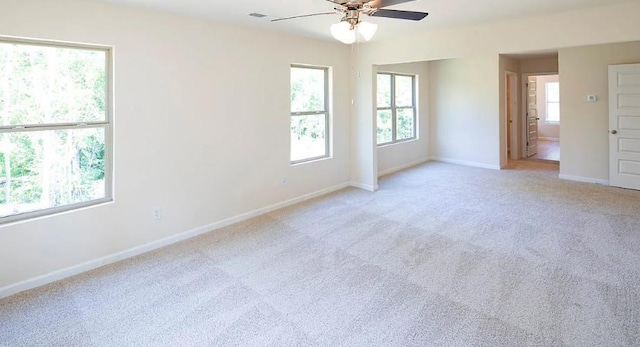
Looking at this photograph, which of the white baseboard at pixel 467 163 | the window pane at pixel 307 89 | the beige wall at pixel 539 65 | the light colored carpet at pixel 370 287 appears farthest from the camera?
the beige wall at pixel 539 65

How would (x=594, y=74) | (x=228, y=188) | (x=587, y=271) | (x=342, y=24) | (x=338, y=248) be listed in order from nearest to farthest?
(x=342, y=24) → (x=587, y=271) → (x=338, y=248) → (x=228, y=188) → (x=594, y=74)

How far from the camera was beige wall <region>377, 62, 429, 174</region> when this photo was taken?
24.8 ft

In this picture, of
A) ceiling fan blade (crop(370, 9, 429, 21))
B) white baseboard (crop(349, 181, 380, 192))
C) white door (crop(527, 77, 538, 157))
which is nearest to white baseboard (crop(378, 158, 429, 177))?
white baseboard (crop(349, 181, 380, 192))

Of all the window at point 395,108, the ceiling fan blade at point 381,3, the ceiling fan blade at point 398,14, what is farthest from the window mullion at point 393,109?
the ceiling fan blade at point 381,3

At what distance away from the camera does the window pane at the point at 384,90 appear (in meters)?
7.45

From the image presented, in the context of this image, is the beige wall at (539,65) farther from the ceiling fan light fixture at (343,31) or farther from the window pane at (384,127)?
the ceiling fan light fixture at (343,31)

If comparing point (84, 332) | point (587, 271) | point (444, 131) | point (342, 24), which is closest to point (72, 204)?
point (84, 332)

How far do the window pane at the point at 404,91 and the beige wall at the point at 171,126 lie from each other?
3048 millimetres

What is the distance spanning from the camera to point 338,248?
3.79 meters

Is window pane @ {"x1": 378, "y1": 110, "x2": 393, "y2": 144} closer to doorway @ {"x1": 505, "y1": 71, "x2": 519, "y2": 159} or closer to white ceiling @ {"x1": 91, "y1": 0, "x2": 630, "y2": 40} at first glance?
white ceiling @ {"x1": 91, "y1": 0, "x2": 630, "y2": 40}

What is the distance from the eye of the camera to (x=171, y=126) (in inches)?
154

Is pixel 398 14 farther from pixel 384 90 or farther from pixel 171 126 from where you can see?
pixel 384 90

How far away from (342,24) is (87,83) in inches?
93.5

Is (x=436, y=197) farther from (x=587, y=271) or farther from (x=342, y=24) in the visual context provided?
(x=342, y=24)
